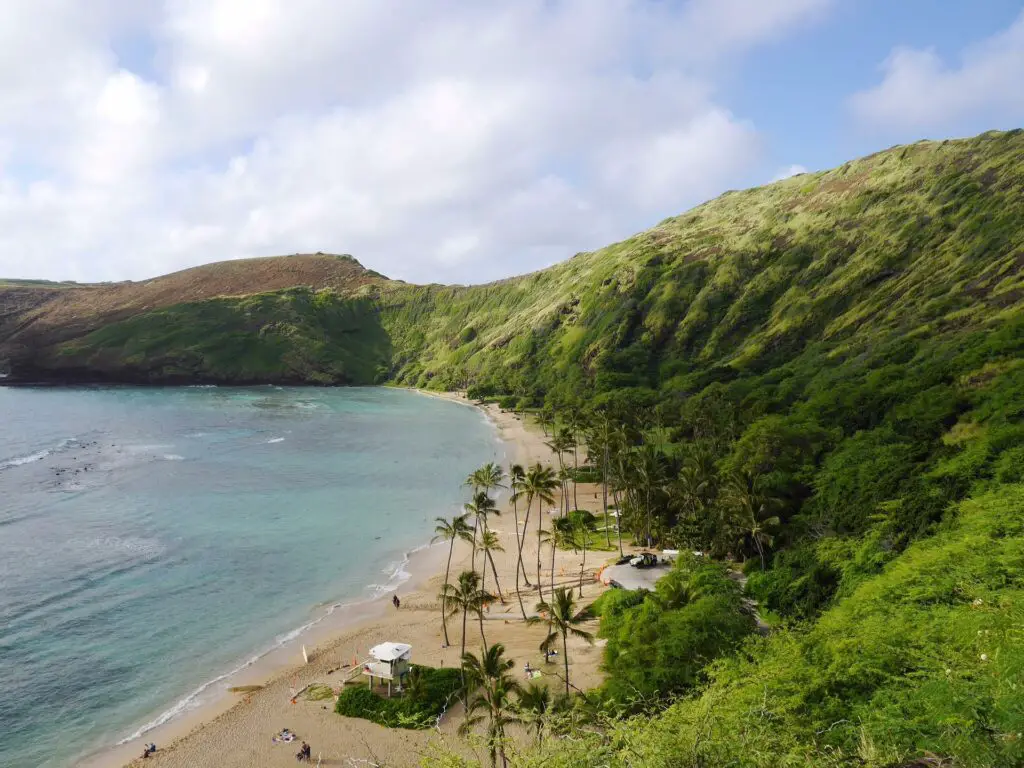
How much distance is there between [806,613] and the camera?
43.4m

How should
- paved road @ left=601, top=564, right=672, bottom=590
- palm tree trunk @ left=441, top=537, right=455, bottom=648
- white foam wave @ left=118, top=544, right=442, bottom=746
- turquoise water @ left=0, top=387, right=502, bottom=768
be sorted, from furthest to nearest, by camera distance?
paved road @ left=601, top=564, right=672, bottom=590 < palm tree trunk @ left=441, top=537, right=455, bottom=648 < turquoise water @ left=0, top=387, right=502, bottom=768 < white foam wave @ left=118, top=544, right=442, bottom=746

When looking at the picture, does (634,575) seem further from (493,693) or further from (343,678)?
(493,693)

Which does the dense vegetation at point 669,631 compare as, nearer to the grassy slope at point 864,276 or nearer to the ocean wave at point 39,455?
the grassy slope at point 864,276

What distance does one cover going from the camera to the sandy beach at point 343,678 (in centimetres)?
3544

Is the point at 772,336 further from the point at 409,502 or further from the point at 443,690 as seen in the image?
the point at 443,690

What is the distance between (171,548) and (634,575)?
5067 cm

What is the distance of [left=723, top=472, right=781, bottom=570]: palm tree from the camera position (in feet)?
175

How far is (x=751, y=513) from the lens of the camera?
54.0 meters

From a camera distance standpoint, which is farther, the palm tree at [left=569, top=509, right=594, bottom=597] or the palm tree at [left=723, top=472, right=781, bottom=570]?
the palm tree at [left=569, top=509, right=594, bottom=597]

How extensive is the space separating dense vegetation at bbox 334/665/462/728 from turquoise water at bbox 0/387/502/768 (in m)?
10.9

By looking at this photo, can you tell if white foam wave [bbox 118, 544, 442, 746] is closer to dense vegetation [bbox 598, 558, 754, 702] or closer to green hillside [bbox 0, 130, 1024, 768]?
green hillside [bbox 0, 130, 1024, 768]

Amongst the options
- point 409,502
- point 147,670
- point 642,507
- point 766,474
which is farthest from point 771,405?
point 147,670

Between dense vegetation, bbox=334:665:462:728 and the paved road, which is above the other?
the paved road

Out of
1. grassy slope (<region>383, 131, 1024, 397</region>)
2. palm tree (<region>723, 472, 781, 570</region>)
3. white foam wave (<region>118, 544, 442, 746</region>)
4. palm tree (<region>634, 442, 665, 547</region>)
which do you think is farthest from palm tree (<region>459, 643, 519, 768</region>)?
grassy slope (<region>383, 131, 1024, 397</region>)
